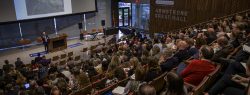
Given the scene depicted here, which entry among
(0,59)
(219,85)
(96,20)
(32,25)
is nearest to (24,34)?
(32,25)

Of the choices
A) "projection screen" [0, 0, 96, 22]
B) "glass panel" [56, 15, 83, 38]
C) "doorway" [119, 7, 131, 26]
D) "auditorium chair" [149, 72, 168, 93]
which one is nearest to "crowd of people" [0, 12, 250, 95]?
"auditorium chair" [149, 72, 168, 93]

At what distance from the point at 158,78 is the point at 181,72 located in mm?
375

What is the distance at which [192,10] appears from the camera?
41.4ft

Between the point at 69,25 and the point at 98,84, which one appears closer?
the point at 98,84

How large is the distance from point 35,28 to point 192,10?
9235mm

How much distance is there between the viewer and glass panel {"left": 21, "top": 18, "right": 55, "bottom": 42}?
13.9 meters

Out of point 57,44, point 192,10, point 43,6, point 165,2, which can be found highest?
point 165,2

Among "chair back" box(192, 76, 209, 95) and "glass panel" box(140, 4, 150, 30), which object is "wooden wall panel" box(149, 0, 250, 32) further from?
"chair back" box(192, 76, 209, 95)

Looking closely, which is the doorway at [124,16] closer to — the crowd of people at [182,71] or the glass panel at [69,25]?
the glass panel at [69,25]

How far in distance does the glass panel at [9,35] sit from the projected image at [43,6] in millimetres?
1575

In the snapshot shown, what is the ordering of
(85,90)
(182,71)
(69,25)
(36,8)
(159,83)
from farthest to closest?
(69,25), (36,8), (85,90), (159,83), (182,71)

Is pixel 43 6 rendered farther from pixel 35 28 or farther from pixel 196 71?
pixel 196 71

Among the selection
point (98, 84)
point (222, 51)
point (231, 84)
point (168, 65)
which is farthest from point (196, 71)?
point (98, 84)

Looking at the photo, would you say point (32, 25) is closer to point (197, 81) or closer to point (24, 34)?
point (24, 34)
